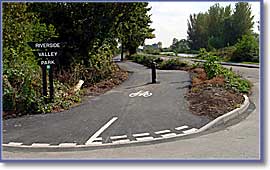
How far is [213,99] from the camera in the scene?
1121 cm

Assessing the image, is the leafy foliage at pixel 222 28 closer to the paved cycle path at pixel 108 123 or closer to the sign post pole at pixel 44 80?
the paved cycle path at pixel 108 123

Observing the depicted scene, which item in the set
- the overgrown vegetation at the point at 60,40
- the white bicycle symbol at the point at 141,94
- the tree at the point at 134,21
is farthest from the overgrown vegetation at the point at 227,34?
the white bicycle symbol at the point at 141,94

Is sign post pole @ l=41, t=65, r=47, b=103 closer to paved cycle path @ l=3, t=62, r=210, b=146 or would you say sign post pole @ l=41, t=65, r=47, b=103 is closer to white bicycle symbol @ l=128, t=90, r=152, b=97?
paved cycle path @ l=3, t=62, r=210, b=146

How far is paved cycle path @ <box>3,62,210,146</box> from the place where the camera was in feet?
26.2

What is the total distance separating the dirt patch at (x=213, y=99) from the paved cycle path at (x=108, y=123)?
307mm

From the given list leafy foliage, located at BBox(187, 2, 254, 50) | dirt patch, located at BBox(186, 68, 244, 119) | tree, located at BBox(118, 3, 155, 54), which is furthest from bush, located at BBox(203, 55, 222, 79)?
leafy foliage, located at BBox(187, 2, 254, 50)

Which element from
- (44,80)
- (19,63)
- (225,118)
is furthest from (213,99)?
(19,63)

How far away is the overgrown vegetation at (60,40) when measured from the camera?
10.7m

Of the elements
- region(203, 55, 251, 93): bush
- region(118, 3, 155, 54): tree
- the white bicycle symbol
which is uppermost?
region(118, 3, 155, 54): tree

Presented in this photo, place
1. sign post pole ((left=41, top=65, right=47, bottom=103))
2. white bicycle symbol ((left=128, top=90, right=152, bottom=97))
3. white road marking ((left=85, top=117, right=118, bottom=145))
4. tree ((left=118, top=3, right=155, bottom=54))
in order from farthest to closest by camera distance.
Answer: tree ((left=118, top=3, right=155, bottom=54))
white bicycle symbol ((left=128, top=90, right=152, bottom=97))
sign post pole ((left=41, top=65, right=47, bottom=103))
white road marking ((left=85, top=117, right=118, bottom=145))

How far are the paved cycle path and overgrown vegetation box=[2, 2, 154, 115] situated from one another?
0.83 meters

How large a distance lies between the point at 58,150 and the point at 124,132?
1.55 metres

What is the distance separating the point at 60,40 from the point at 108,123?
9.21m

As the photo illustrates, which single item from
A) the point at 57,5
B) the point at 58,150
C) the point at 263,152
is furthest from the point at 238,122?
the point at 57,5
